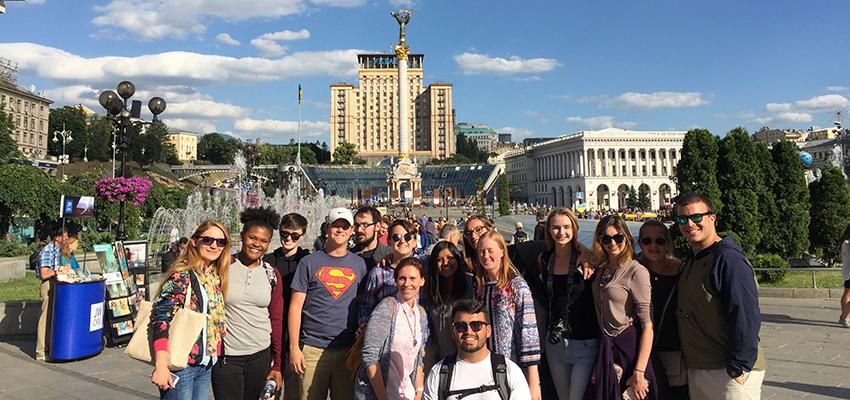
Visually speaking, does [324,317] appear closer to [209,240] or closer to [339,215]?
[339,215]

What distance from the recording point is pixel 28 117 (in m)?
77.9

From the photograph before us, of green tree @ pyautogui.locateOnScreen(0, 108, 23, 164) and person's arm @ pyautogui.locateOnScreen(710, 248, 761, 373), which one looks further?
green tree @ pyautogui.locateOnScreen(0, 108, 23, 164)

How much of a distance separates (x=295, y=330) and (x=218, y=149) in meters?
139

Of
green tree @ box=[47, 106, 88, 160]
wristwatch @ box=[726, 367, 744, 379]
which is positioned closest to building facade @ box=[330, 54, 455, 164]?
green tree @ box=[47, 106, 88, 160]

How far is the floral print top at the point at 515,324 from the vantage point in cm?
342

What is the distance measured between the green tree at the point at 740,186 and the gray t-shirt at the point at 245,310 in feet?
47.1

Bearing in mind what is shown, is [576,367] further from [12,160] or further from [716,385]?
[12,160]

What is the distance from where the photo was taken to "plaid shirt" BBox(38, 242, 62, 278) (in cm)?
734

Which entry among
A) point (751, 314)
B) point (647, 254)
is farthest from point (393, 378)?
point (751, 314)

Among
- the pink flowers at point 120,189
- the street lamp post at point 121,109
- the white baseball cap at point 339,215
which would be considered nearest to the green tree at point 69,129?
the street lamp post at point 121,109

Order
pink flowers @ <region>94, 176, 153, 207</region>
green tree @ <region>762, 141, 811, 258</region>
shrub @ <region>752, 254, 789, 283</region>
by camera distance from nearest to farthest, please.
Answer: pink flowers @ <region>94, 176, 153, 207</region>
shrub @ <region>752, 254, 789, 283</region>
green tree @ <region>762, 141, 811, 258</region>

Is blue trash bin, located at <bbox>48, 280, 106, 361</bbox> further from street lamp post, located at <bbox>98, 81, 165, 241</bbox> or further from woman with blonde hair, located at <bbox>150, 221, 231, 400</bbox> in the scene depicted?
woman with blonde hair, located at <bbox>150, 221, 231, 400</bbox>

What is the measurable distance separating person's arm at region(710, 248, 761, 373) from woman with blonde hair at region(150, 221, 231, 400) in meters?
3.16

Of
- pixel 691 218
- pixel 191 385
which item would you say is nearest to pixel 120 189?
pixel 191 385
